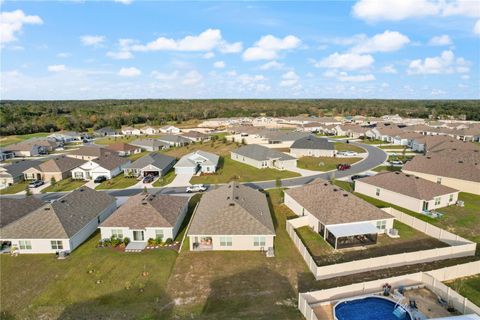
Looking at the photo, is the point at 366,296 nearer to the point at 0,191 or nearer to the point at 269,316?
the point at 269,316

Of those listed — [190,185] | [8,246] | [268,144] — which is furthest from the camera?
[268,144]

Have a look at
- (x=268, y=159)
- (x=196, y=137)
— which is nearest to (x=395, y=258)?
(x=268, y=159)

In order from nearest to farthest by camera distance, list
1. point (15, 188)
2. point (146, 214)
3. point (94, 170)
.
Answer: point (146, 214)
point (15, 188)
point (94, 170)

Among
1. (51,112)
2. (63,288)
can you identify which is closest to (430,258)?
(63,288)

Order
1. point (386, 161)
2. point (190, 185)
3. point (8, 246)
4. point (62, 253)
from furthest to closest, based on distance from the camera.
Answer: point (386, 161), point (190, 185), point (8, 246), point (62, 253)

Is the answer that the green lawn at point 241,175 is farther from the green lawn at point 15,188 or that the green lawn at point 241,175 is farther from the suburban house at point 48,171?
the green lawn at point 15,188

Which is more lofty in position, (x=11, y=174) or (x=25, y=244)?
(x=11, y=174)

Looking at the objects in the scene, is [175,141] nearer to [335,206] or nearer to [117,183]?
[117,183]
